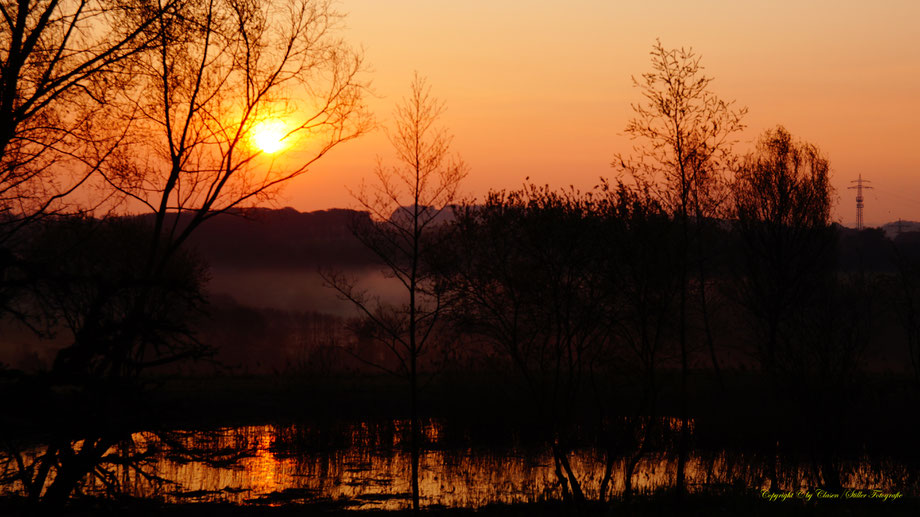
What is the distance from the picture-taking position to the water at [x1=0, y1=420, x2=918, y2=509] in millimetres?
24453

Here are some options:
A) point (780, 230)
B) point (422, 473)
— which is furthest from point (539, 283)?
point (780, 230)

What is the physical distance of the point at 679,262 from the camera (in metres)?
22.6

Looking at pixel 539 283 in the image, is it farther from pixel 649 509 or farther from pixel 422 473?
pixel 422 473

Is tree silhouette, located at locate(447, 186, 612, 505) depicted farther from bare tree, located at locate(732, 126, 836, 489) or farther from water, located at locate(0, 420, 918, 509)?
bare tree, located at locate(732, 126, 836, 489)

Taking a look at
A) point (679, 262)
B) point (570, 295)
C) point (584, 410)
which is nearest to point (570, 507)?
point (570, 295)

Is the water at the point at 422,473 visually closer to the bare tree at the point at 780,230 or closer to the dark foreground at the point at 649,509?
the dark foreground at the point at 649,509

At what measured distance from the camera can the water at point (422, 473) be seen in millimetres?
24453

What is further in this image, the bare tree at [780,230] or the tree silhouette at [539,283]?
the bare tree at [780,230]

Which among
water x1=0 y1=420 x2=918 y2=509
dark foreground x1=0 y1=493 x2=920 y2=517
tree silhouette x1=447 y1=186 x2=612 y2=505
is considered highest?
tree silhouette x1=447 y1=186 x2=612 y2=505

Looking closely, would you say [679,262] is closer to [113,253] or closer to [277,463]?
[277,463]

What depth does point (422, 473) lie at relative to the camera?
2820 cm

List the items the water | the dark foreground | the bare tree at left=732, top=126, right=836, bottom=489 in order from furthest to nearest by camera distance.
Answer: the bare tree at left=732, top=126, right=836, bottom=489 < the water < the dark foreground

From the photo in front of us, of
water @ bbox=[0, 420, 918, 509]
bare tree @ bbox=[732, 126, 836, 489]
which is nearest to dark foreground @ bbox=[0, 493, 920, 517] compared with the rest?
water @ bbox=[0, 420, 918, 509]

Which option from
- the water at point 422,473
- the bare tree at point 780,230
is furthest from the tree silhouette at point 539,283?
the bare tree at point 780,230
